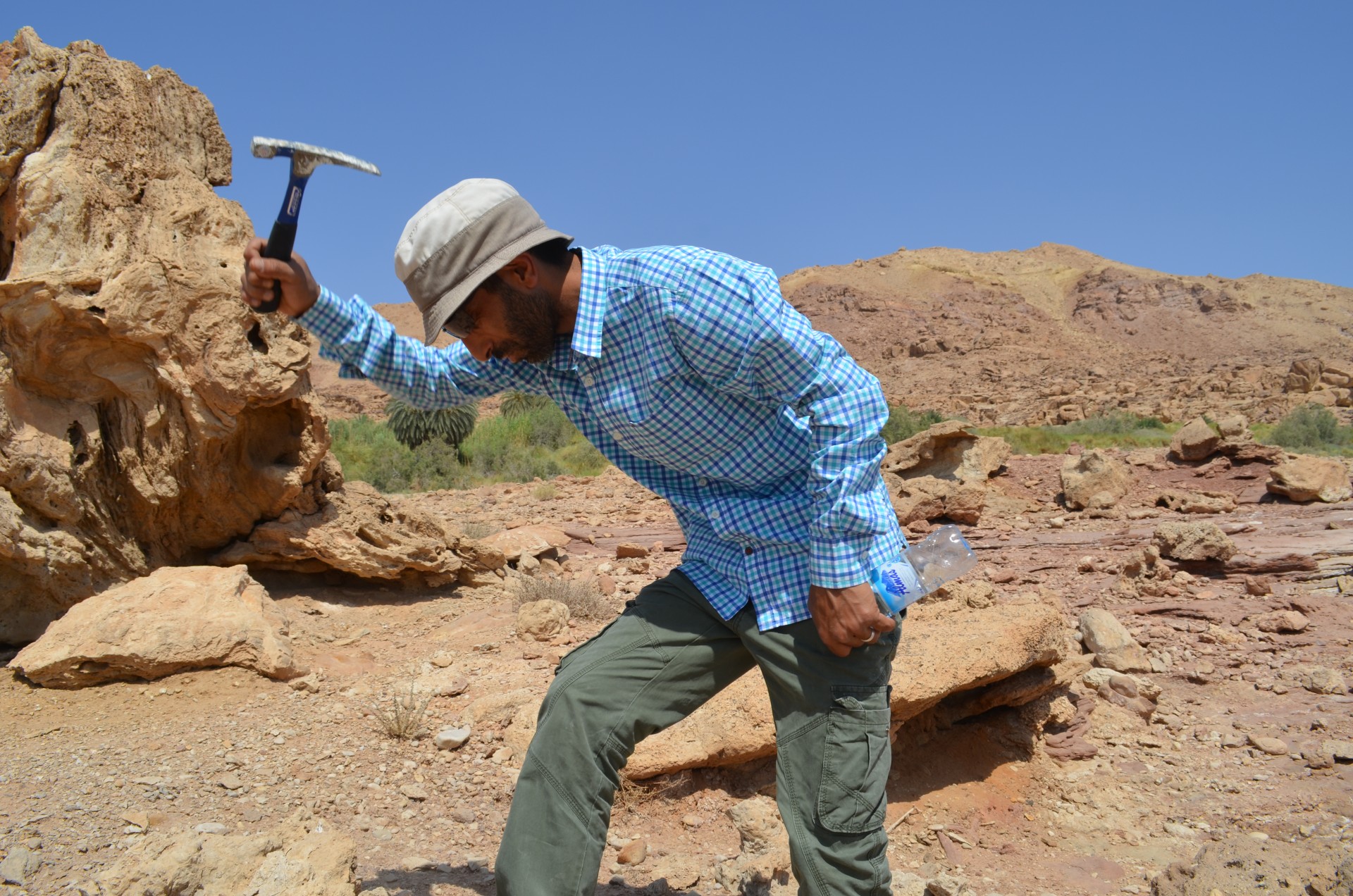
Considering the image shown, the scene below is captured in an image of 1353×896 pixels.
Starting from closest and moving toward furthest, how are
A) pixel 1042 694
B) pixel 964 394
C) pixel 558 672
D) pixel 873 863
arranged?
pixel 873 863, pixel 558 672, pixel 1042 694, pixel 964 394

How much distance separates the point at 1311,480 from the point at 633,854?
308 inches

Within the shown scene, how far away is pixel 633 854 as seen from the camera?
3.21m

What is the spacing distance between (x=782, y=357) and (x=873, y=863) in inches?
41.1

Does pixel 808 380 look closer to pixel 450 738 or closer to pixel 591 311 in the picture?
pixel 591 311

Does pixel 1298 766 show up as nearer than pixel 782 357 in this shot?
No

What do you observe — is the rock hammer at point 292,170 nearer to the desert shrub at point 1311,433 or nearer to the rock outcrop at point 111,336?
the rock outcrop at point 111,336

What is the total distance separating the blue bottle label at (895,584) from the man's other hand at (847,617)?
65 millimetres

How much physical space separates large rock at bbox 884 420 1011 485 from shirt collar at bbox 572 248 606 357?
28.0 feet

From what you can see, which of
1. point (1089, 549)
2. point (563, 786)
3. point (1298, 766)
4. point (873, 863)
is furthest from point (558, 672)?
point (1089, 549)

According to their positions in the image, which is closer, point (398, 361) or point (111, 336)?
point (398, 361)

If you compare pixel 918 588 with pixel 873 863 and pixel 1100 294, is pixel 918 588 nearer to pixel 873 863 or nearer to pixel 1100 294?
pixel 873 863

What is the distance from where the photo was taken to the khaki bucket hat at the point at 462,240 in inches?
75.9

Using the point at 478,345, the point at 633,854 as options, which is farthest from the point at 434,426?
the point at 478,345

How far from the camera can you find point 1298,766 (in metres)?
3.99
